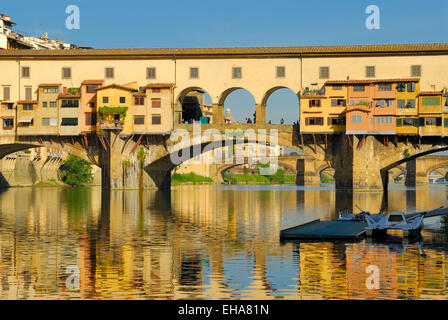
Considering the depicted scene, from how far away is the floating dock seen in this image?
94.3ft

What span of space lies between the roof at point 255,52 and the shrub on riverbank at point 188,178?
41697 mm

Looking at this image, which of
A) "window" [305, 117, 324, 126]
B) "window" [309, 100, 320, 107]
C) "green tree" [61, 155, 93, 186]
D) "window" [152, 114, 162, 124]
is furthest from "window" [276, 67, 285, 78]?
"green tree" [61, 155, 93, 186]

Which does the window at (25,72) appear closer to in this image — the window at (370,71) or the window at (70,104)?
the window at (70,104)

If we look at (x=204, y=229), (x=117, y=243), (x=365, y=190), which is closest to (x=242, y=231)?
(x=204, y=229)

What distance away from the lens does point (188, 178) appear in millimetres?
126812

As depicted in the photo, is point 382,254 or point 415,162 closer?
point 382,254

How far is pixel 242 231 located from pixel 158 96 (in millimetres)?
46257

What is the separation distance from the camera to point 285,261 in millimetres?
22531

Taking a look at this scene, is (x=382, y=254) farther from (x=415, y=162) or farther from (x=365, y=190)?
(x=415, y=162)

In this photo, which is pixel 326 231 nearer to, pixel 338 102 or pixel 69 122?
pixel 338 102

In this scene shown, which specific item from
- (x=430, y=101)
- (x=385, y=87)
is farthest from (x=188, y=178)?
(x=430, y=101)

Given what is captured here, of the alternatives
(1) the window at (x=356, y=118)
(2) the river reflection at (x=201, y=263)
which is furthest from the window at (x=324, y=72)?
(2) the river reflection at (x=201, y=263)

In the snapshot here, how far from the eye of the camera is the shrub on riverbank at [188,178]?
401ft
